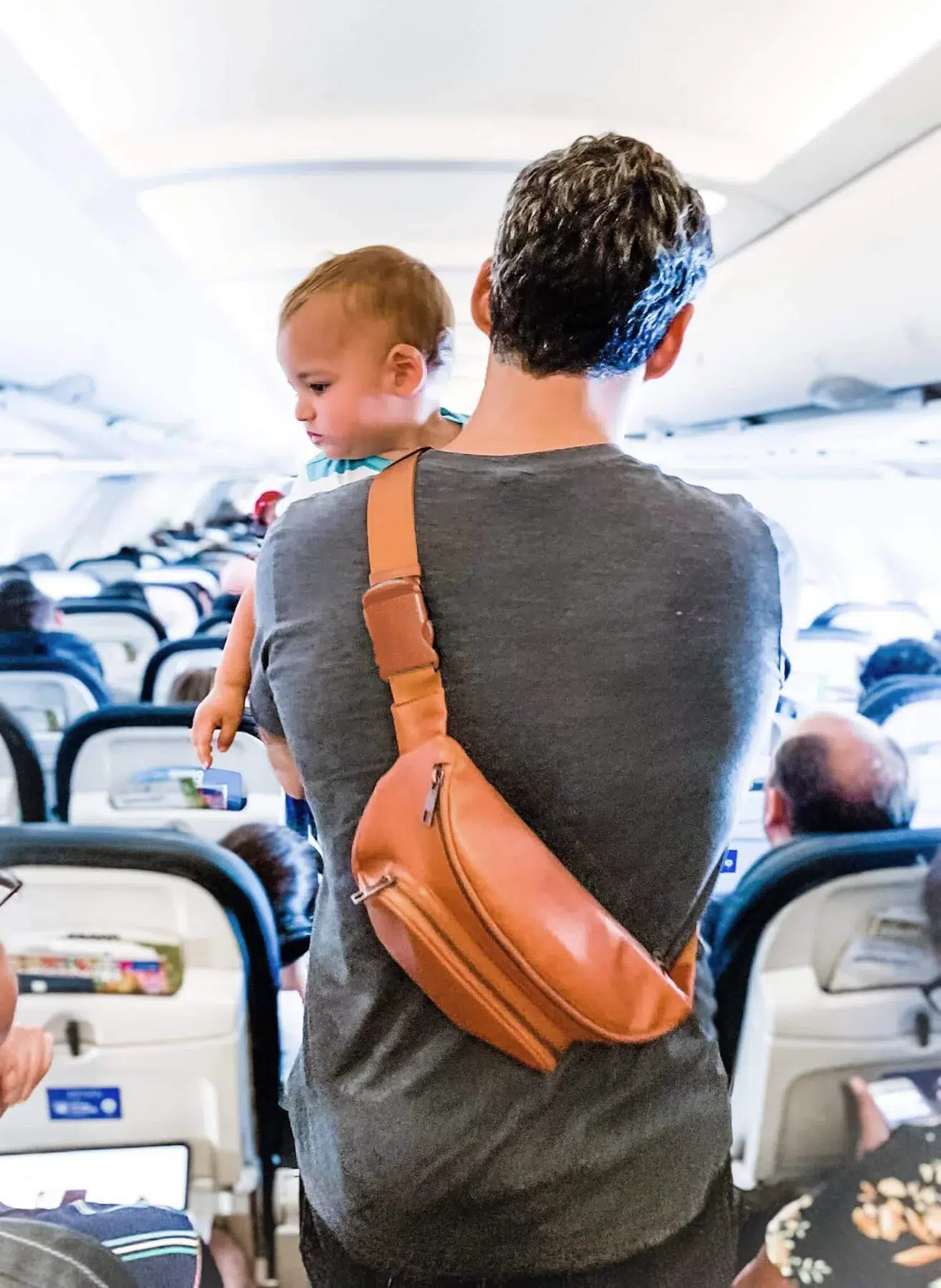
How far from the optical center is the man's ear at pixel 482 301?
30.3 inches

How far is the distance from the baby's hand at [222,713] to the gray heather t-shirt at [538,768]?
35cm

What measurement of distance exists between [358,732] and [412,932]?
0.17 metres

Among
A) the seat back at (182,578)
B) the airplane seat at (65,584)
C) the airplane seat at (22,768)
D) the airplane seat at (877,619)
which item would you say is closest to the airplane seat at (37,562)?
the airplane seat at (65,584)

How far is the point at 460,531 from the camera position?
0.70 meters

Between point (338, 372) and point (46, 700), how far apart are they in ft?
6.78

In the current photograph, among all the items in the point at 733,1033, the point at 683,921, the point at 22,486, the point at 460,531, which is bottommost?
the point at 733,1033

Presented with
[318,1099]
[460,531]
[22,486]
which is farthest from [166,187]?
[22,486]

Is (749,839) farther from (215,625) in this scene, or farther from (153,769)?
(215,625)

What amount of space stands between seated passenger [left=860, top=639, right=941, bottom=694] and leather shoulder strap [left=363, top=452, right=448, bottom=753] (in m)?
2.49

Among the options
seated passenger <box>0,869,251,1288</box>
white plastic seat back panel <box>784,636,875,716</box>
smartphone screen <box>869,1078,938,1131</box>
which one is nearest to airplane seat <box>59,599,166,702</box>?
seated passenger <box>0,869,251,1288</box>

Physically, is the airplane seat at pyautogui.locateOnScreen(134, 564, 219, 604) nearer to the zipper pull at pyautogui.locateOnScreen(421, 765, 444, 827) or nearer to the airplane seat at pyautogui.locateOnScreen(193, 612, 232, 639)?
the airplane seat at pyautogui.locateOnScreen(193, 612, 232, 639)

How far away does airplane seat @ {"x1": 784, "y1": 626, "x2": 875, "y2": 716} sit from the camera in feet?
10.8

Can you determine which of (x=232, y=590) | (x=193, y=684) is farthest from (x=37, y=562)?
(x=193, y=684)

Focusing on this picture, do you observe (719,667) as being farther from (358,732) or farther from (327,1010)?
(327,1010)
